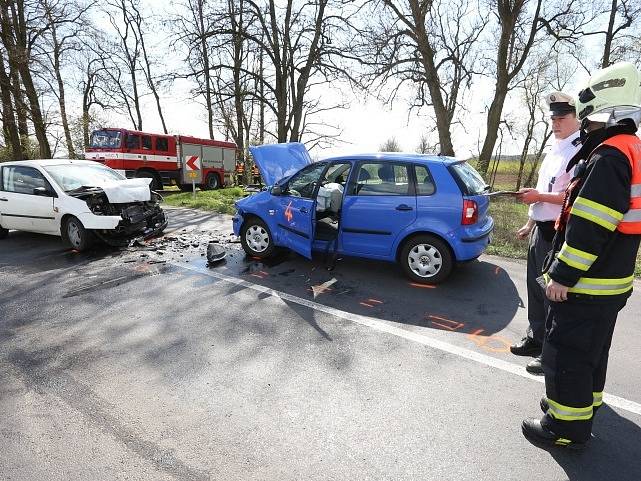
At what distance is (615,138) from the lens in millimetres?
1914

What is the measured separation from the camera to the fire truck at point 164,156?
16656mm

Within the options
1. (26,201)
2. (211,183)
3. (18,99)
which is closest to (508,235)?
(26,201)

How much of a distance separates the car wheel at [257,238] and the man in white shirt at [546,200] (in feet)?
11.9

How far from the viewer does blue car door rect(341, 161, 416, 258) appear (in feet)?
16.1

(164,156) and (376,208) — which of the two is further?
(164,156)

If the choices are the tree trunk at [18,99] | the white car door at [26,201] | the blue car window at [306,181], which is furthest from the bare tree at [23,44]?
the blue car window at [306,181]

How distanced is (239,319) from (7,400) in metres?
1.85

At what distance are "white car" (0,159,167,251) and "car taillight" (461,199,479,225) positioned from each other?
5377mm

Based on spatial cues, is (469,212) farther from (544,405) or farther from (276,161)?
(276,161)

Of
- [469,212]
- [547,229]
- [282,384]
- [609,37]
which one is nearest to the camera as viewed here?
[282,384]

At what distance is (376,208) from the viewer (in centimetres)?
504

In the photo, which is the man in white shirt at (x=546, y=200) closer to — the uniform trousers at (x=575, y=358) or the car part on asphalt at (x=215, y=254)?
the uniform trousers at (x=575, y=358)

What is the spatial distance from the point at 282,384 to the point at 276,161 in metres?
4.00


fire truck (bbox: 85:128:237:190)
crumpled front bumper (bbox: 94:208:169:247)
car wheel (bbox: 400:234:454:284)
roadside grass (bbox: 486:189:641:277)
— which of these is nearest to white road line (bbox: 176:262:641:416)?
car wheel (bbox: 400:234:454:284)
